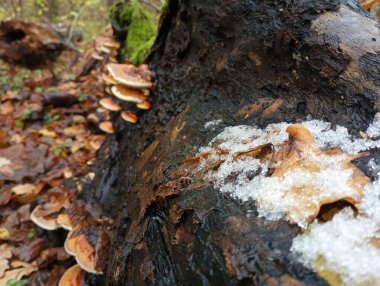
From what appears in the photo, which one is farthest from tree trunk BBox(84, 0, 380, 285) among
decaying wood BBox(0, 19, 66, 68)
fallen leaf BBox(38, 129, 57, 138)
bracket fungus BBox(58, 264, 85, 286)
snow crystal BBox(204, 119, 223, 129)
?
decaying wood BBox(0, 19, 66, 68)

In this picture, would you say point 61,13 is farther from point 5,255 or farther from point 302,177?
point 302,177

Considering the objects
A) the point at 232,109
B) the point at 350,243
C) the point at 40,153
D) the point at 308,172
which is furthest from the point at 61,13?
the point at 350,243

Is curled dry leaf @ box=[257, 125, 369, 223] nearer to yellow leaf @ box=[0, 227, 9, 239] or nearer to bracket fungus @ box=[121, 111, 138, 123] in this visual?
bracket fungus @ box=[121, 111, 138, 123]

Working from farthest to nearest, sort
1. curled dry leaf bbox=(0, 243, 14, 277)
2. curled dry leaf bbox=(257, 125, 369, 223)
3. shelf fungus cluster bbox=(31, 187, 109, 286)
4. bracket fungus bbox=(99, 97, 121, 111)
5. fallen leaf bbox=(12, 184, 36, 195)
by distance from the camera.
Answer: fallen leaf bbox=(12, 184, 36, 195), bracket fungus bbox=(99, 97, 121, 111), curled dry leaf bbox=(0, 243, 14, 277), shelf fungus cluster bbox=(31, 187, 109, 286), curled dry leaf bbox=(257, 125, 369, 223)

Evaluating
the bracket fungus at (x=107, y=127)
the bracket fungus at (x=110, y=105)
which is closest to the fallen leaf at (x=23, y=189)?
the bracket fungus at (x=107, y=127)

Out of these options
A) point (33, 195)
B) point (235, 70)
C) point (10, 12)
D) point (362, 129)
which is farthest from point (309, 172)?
point (10, 12)
